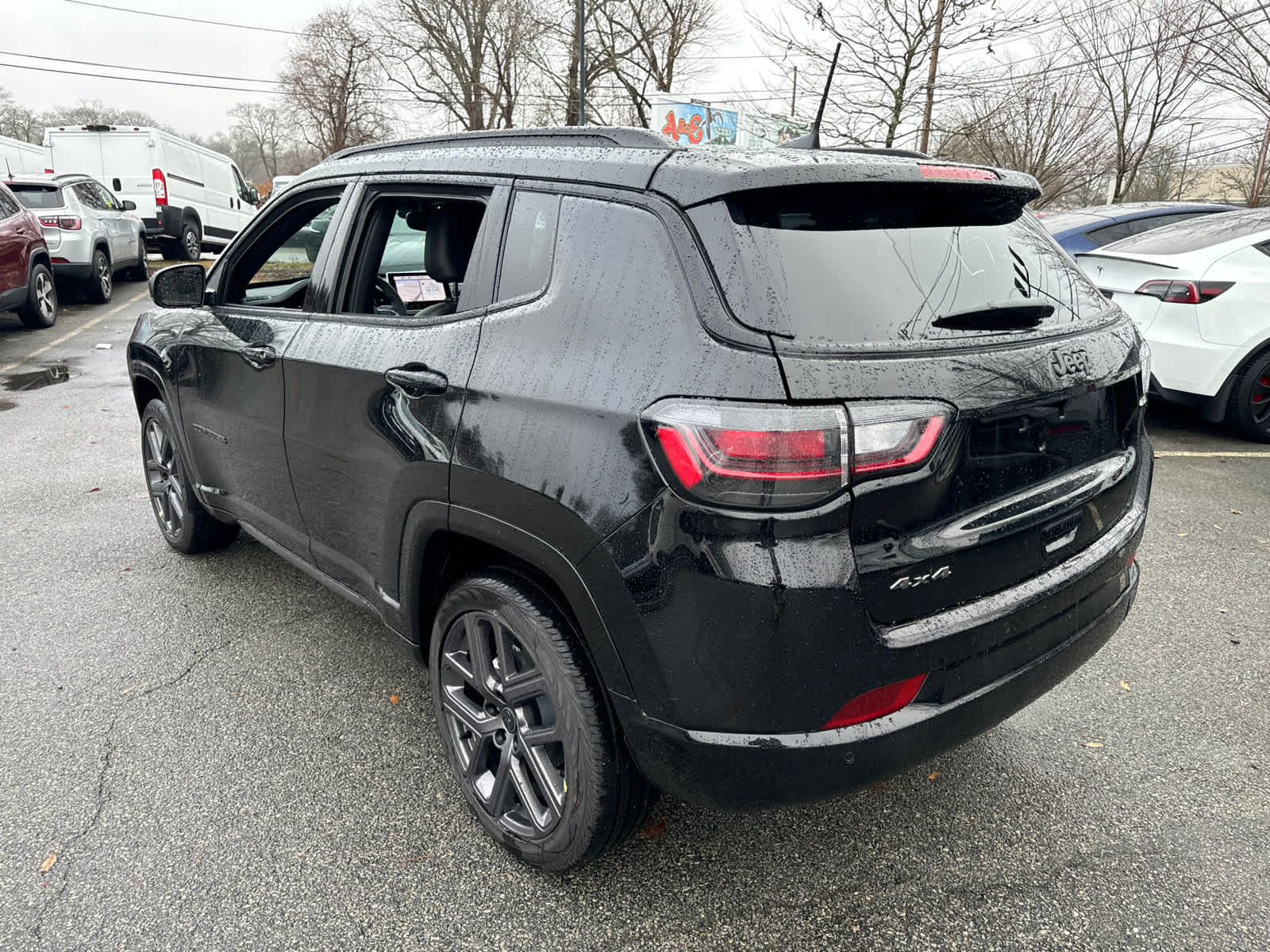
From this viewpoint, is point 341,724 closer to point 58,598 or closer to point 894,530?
point 58,598

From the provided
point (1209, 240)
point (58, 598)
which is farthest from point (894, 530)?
point (1209, 240)

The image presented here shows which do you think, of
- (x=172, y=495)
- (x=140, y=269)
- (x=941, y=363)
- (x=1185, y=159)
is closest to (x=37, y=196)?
(x=140, y=269)

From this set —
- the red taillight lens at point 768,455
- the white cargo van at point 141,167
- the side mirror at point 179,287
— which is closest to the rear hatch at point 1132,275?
the red taillight lens at point 768,455

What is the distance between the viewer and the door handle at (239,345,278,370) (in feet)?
9.48

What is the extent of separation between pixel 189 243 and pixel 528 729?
63.9 ft

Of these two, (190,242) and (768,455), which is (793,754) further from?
(190,242)

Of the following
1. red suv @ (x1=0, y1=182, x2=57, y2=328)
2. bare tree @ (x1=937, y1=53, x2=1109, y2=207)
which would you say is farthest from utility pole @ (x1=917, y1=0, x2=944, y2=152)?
red suv @ (x1=0, y1=182, x2=57, y2=328)

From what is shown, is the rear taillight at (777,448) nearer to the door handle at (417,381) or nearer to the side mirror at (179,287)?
the door handle at (417,381)

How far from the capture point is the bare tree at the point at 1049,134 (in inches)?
872

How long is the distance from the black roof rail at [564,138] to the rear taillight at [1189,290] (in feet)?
16.2

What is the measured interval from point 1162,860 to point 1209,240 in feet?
16.7

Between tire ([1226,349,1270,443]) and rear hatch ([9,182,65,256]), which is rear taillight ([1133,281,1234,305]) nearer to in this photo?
tire ([1226,349,1270,443])

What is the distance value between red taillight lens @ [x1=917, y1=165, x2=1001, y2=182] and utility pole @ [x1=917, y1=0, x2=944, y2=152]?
18.2m

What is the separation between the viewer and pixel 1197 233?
20.0ft
